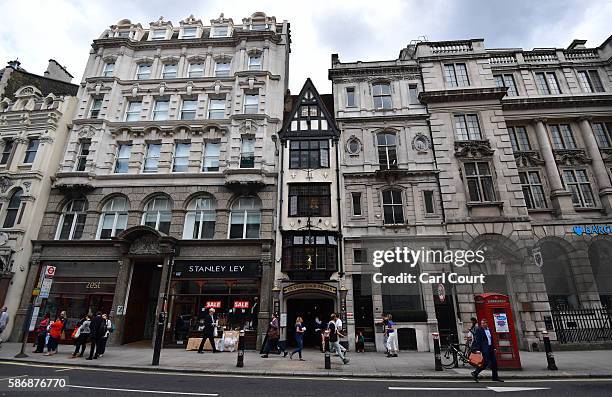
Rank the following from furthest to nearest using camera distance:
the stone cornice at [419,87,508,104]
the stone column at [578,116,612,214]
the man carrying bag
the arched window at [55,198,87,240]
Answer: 1. the stone cornice at [419,87,508,104]
2. the arched window at [55,198,87,240]
3. the stone column at [578,116,612,214]
4. the man carrying bag

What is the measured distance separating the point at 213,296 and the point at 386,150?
15.4 metres

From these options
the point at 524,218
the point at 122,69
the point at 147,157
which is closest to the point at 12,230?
the point at 147,157

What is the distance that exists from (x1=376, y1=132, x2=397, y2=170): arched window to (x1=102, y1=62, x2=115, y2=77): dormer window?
882 inches

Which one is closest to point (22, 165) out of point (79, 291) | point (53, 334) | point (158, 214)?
point (79, 291)

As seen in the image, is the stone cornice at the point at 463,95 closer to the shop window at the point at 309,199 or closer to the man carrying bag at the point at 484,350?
the shop window at the point at 309,199

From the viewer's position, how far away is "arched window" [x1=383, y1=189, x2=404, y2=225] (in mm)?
19688

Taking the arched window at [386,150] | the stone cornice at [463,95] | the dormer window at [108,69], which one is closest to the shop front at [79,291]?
the dormer window at [108,69]

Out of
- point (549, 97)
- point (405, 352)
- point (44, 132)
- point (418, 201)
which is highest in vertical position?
point (549, 97)

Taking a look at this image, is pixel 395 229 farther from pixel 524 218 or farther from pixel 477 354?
pixel 477 354

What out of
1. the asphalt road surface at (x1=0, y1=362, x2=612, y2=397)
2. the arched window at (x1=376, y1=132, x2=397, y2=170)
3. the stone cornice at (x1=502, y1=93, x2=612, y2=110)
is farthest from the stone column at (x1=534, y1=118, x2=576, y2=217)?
the asphalt road surface at (x1=0, y1=362, x2=612, y2=397)

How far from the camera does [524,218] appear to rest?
1884 centimetres

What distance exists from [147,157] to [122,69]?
8.66 meters

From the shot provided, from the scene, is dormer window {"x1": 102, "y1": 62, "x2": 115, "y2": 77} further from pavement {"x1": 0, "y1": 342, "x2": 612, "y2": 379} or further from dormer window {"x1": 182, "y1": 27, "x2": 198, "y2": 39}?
pavement {"x1": 0, "y1": 342, "x2": 612, "y2": 379}

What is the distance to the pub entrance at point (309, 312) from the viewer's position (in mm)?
18094
